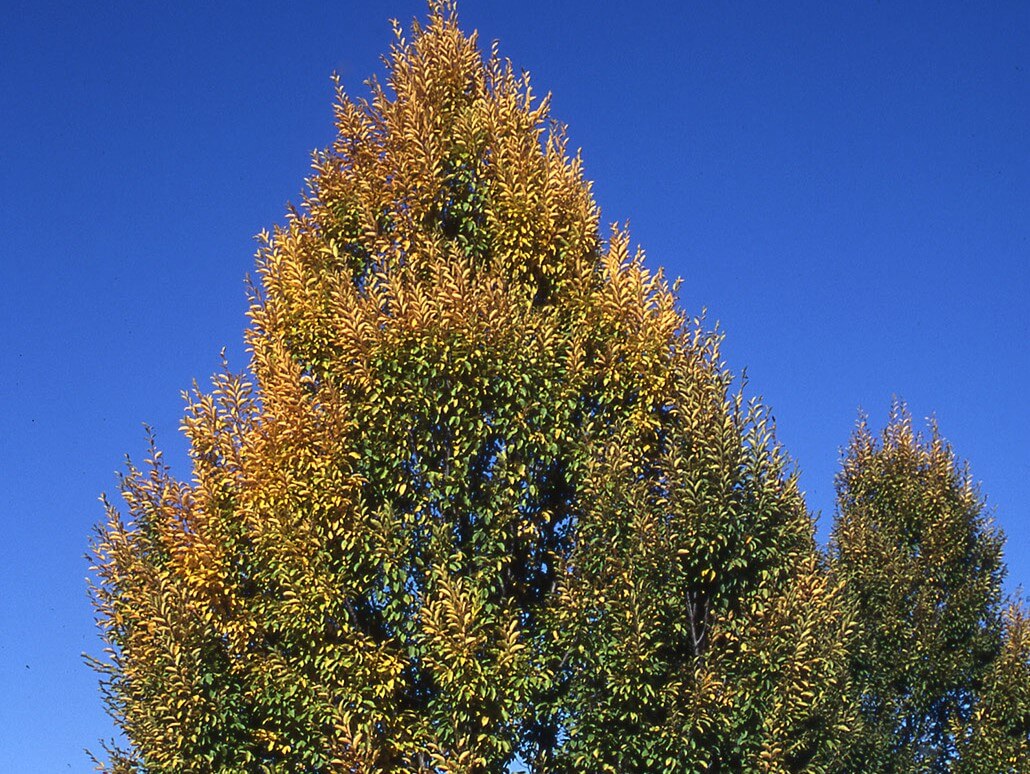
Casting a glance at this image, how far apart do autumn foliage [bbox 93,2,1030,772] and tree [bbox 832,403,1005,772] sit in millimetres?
13427

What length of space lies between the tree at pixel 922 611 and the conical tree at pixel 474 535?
13.4 metres

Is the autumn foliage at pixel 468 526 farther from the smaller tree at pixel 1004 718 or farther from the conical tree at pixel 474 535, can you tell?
the smaller tree at pixel 1004 718

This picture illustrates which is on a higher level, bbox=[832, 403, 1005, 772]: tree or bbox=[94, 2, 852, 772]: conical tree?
bbox=[832, 403, 1005, 772]: tree

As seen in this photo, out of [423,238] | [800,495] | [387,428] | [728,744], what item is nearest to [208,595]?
[387,428]

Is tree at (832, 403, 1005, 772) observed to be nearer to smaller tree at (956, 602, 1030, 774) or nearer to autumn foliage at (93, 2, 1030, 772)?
smaller tree at (956, 602, 1030, 774)

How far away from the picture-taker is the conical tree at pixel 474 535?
18.4 metres

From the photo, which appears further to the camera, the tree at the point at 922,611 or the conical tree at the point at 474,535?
the tree at the point at 922,611

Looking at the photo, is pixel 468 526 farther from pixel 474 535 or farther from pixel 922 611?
pixel 922 611

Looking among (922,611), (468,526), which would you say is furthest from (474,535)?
(922,611)

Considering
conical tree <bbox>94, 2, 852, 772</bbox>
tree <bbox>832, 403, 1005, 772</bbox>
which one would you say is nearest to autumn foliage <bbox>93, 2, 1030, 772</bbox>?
conical tree <bbox>94, 2, 852, 772</bbox>

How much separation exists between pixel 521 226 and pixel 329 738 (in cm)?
991

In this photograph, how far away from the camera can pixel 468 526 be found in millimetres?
20047

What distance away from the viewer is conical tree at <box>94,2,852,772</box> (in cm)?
1841

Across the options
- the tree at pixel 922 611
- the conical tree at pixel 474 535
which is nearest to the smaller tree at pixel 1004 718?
the tree at pixel 922 611
